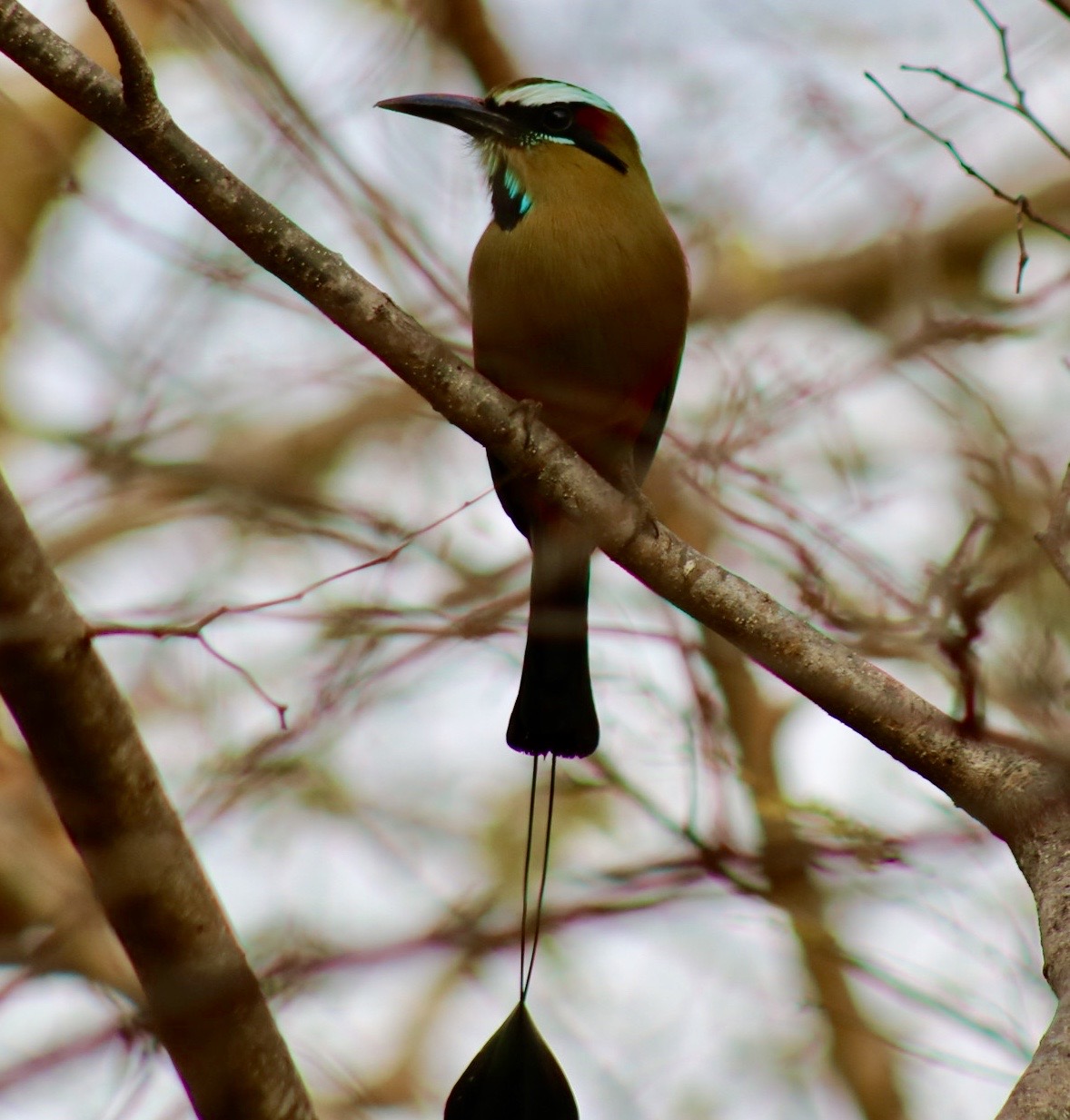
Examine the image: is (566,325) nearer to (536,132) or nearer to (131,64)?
(536,132)

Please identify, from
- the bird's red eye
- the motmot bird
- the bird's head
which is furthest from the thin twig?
the bird's red eye

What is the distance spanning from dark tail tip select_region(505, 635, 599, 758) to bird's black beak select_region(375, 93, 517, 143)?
1.01 metres

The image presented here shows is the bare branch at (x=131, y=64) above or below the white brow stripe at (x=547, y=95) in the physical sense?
below

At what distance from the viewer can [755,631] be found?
205 cm

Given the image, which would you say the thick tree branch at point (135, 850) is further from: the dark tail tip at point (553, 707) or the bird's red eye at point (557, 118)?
the bird's red eye at point (557, 118)

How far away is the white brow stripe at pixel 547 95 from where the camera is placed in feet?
9.54

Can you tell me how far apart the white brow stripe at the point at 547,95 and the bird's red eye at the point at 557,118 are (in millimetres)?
Answer: 13

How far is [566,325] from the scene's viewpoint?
8.47ft

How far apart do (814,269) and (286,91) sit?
1.90 m

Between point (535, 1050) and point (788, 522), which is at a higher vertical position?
point (788, 522)

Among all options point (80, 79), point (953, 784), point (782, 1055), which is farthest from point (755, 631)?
point (782, 1055)

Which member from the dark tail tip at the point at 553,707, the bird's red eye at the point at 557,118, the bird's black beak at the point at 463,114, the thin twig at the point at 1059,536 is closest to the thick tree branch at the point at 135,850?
the dark tail tip at the point at 553,707

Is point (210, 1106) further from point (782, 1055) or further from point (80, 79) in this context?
point (782, 1055)

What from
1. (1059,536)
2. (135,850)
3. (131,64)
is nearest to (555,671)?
(135,850)
